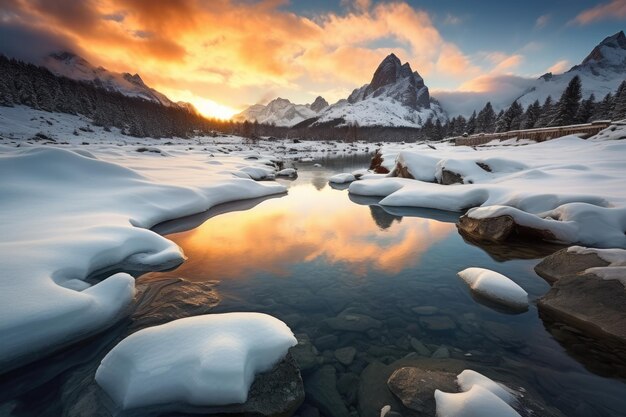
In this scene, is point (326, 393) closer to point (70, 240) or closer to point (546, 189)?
point (70, 240)

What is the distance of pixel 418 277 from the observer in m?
7.02

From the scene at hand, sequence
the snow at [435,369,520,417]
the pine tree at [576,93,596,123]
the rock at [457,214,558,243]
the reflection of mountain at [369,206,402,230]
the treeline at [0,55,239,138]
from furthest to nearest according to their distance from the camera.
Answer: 1. the treeline at [0,55,239,138]
2. the pine tree at [576,93,596,123]
3. the reflection of mountain at [369,206,402,230]
4. the rock at [457,214,558,243]
5. the snow at [435,369,520,417]

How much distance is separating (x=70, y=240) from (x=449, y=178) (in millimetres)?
17495

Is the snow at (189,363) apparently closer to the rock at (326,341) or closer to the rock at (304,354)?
the rock at (304,354)

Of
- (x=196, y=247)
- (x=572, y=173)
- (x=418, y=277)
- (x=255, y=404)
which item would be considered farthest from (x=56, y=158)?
(x=572, y=173)

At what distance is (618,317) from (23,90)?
103 m

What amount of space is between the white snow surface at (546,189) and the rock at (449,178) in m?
0.27

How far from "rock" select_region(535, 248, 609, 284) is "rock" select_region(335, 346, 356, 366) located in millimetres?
5066

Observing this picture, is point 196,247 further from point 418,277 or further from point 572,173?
point 572,173

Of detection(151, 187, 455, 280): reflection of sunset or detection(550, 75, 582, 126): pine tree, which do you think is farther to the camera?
detection(550, 75, 582, 126): pine tree

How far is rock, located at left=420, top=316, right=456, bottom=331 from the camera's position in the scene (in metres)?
5.07

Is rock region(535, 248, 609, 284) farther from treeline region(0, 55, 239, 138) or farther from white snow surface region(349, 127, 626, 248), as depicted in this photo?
treeline region(0, 55, 239, 138)

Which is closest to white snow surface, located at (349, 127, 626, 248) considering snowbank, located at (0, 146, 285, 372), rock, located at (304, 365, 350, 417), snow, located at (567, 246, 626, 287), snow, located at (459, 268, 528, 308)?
snow, located at (567, 246, 626, 287)

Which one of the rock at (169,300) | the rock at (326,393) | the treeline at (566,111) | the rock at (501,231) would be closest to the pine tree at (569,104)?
the treeline at (566,111)
